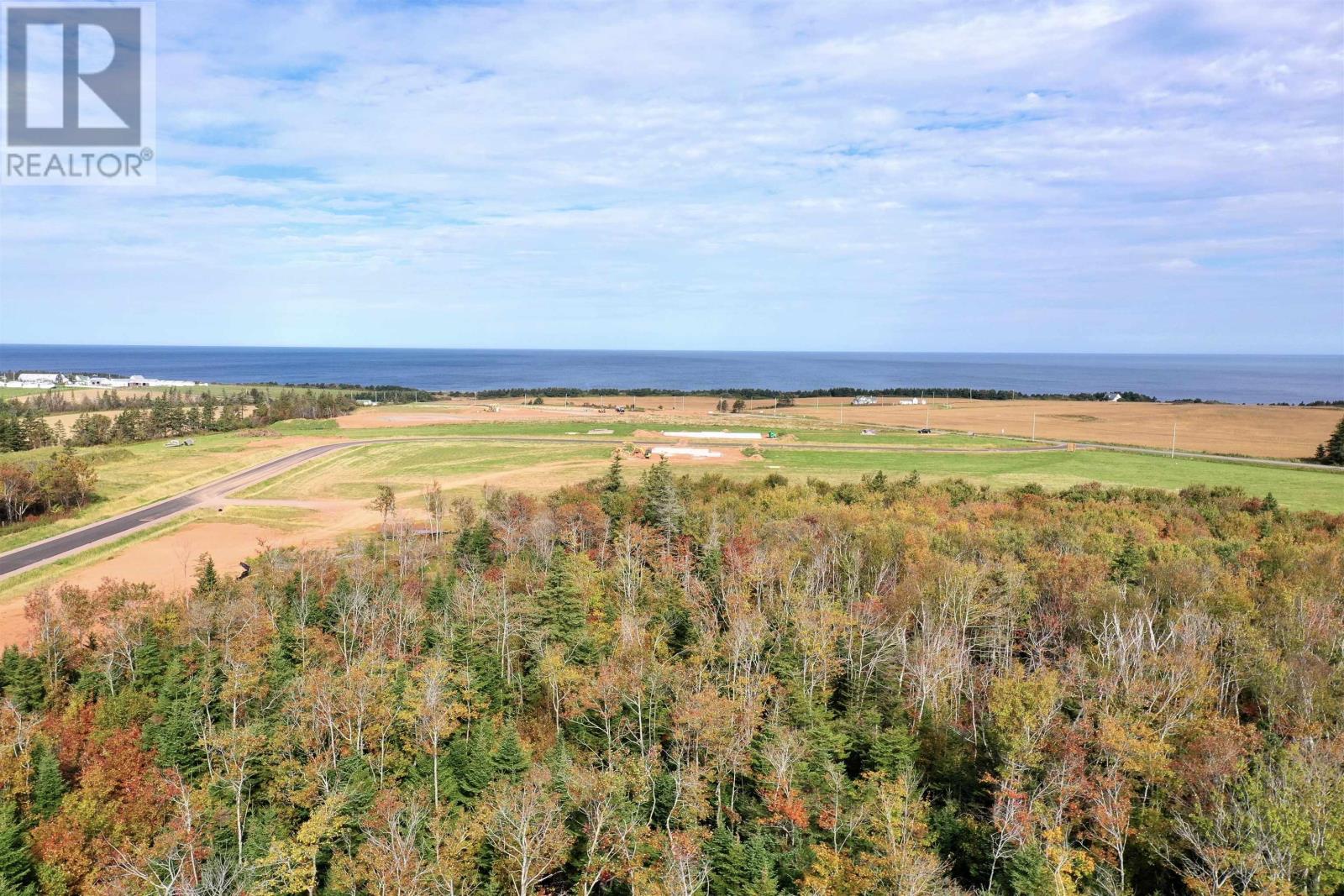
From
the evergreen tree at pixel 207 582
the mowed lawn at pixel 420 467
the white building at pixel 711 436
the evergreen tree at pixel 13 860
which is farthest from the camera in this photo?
the white building at pixel 711 436

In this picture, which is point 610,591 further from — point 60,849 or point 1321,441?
point 1321,441

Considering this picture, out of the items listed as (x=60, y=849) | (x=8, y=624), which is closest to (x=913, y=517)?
(x=60, y=849)

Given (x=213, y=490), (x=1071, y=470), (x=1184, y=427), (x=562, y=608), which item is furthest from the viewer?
(x=1184, y=427)

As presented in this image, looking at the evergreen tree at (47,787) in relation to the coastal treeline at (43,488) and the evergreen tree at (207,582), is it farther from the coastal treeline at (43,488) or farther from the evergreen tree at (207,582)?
the coastal treeline at (43,488)

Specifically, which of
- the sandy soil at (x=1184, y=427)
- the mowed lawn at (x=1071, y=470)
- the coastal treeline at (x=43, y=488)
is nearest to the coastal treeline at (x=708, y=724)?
the mowed lawn at (x=1071, y=470)

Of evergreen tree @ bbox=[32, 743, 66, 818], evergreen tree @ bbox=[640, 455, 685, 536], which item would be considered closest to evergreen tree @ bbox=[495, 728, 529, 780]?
evergreen tree @ bbox=[32, 743, 66, 818]

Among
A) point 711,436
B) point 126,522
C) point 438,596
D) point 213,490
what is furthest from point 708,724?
point 711,436

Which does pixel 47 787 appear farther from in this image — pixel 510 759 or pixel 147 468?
pixel 147 468
